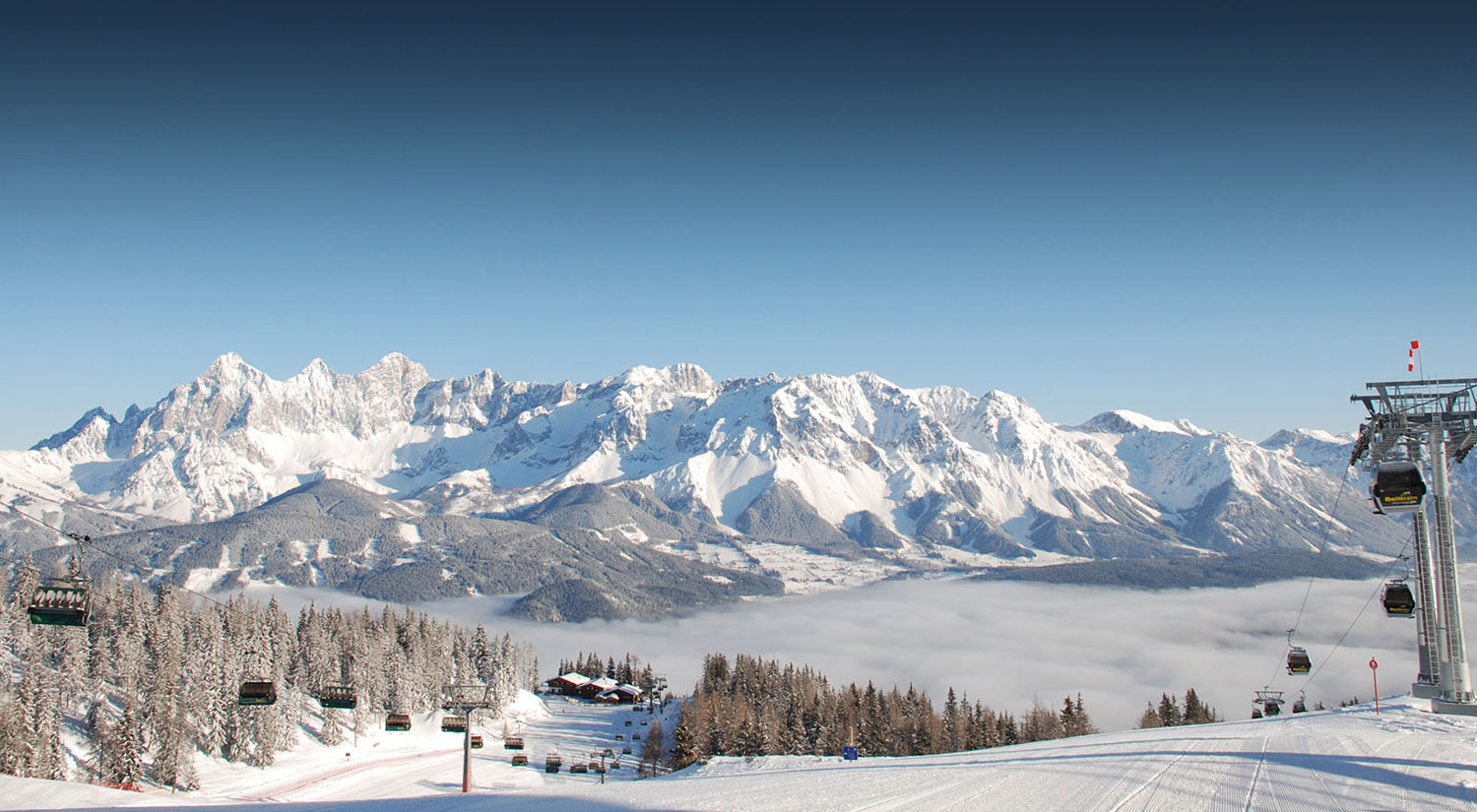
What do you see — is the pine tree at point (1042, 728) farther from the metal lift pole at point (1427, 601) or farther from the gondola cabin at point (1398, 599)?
the metal lift pole at point (1427, 601)

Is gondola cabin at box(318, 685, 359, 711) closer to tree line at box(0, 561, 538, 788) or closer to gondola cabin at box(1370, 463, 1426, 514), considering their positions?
tree line at box(0, 561, 538, 788)

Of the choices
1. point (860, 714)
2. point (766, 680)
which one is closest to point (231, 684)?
point (860, 714)

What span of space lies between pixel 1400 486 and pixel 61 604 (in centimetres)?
4707

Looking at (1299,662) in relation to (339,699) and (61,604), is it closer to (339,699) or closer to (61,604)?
(61,604)

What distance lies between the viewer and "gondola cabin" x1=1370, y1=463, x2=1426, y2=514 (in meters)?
30.9

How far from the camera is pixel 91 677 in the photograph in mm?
72812

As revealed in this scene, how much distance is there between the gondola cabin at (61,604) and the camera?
96.9 ft

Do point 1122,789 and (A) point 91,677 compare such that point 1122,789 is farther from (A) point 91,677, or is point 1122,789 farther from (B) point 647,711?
(B) point 647,711

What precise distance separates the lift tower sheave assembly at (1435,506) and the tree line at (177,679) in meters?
56.9

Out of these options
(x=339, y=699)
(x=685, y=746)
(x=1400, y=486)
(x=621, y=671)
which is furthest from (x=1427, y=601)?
(x=621, y=671)

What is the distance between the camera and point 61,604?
29828 mm

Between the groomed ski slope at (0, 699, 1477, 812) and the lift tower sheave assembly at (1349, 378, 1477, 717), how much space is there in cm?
417

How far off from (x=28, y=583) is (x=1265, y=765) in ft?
296

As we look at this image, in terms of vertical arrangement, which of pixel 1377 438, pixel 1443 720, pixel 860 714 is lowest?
pixel 860 714
